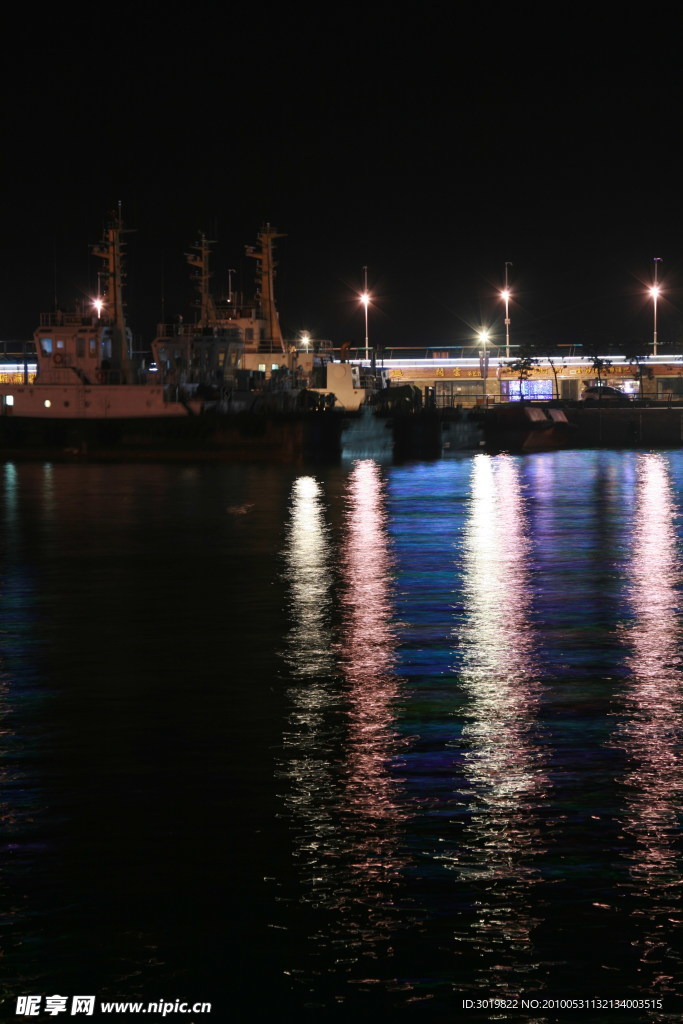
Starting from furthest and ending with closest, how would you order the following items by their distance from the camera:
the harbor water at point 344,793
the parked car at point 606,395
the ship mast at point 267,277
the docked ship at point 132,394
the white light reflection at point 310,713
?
1. the parked car at point 606,395
2. the ship mast at point 267,277
3. the docked ship at point 132,394
4. the white light reflection at point 310,713
5. the harbor water at point 344,793

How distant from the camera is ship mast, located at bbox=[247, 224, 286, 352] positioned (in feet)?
301

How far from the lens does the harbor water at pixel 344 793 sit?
28.0 feet

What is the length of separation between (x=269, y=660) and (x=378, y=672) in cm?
191

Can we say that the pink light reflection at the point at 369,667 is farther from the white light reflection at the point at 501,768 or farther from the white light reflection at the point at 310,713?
the white light reflection at the point at 501,768

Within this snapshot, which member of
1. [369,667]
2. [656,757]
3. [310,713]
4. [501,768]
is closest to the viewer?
[501,768]

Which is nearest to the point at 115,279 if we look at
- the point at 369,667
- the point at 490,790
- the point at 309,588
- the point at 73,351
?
the point at 73,351

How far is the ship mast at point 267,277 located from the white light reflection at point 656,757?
65541 mm

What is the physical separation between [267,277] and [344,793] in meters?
81.7

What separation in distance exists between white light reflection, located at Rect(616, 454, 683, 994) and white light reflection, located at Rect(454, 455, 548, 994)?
0.81 m

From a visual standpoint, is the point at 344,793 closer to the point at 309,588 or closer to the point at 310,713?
the point at 310,713

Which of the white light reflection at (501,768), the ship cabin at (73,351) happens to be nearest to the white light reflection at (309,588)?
the white light reflection at (501,768)

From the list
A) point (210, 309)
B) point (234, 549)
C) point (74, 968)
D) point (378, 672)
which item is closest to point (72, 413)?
point (210, 309)

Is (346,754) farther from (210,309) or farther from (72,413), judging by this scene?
(210,309)

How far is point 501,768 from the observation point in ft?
42.3
